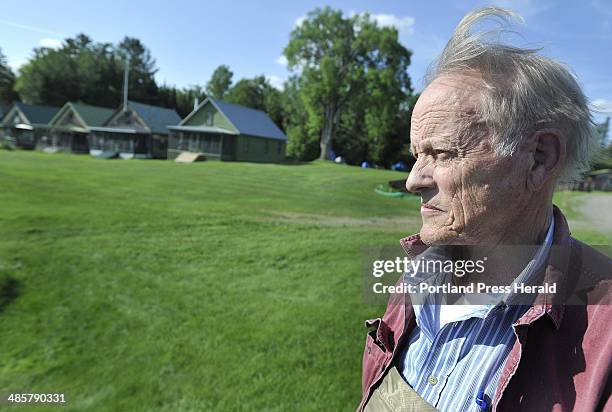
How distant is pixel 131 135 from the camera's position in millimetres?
38344

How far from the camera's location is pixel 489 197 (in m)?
1.31

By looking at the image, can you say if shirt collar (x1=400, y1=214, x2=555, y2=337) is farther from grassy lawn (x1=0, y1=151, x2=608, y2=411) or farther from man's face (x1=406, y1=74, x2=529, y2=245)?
grassy lawn (x1=0, y1=151, x2=608, y2=411)

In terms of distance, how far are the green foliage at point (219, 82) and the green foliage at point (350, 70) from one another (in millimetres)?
44020

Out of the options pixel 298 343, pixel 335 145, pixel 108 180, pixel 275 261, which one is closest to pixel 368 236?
pixel 275 261

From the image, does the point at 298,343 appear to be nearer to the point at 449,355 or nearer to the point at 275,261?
the point at 275,261

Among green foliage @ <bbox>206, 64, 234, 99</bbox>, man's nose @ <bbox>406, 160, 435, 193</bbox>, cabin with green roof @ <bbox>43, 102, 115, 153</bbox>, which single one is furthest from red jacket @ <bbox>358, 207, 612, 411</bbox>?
green foliage @ <bbox>206, 64, 234, 99</bbox>

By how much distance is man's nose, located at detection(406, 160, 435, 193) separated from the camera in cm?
143

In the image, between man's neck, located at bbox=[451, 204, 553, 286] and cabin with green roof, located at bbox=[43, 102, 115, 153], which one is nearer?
man's neck, located at bbox=[451, 204, 553, 286]

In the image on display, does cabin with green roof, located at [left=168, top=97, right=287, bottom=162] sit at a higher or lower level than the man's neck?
higher

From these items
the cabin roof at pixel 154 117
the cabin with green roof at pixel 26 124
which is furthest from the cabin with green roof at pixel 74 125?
the cabin roof at pixel 154 117

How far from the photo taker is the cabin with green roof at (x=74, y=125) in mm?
40500

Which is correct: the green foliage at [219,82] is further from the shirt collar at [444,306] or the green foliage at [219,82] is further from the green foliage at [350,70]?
the shirt collar at [444,306]

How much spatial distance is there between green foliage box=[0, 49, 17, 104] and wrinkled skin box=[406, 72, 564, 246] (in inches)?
2635

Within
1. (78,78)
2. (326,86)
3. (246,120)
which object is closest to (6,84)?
(78,78)
